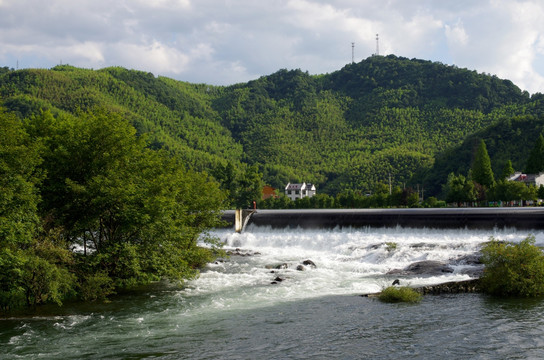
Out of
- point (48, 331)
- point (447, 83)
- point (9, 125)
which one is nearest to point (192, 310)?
point (48, 331)

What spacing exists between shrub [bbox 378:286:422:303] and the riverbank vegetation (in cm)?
890

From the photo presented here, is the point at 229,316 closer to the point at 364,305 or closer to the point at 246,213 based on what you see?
the point at 364,305

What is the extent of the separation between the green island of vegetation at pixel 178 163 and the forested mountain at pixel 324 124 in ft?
2.08

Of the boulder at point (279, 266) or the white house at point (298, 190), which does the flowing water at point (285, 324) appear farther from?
the white house at point (298, 190)

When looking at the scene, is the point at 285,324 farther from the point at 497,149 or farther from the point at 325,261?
the point at 497,149

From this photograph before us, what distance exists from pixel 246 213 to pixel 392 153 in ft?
312

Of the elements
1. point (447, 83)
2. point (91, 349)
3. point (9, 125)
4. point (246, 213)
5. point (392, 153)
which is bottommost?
point (91, 349)

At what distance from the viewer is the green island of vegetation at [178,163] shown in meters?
18.9

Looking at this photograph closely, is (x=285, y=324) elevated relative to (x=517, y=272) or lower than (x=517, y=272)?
lower

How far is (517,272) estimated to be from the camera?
64.3ft

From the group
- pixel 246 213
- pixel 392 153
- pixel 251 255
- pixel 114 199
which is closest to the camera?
pixel 114 199

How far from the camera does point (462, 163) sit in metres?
107

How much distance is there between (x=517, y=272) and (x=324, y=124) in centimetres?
16965

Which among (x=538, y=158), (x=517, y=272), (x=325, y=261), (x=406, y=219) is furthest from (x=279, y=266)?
(x=538, y=158)
